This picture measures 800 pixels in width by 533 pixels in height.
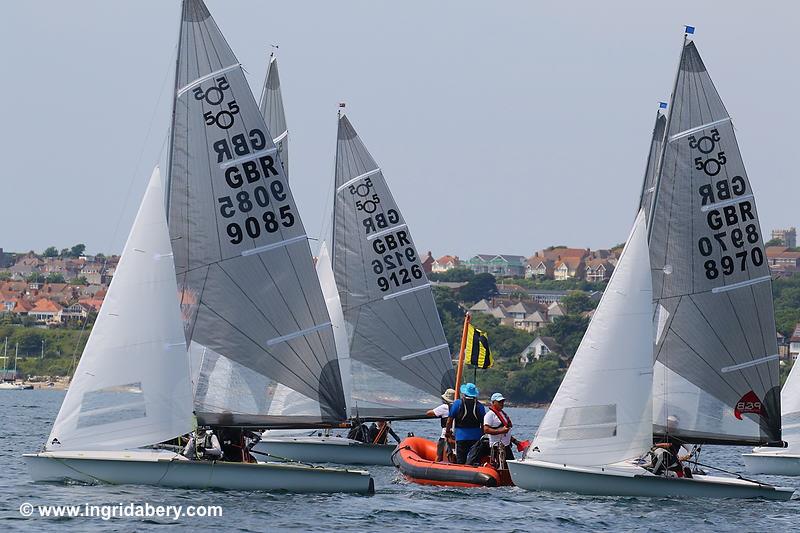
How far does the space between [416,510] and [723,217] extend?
7677 mm

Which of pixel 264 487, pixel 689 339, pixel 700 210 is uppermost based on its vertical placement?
pixel 700 210

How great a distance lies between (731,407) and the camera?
28.6 metres

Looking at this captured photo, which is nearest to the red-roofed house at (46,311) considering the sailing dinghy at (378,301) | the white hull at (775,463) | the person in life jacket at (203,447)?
the sailing dinghy at (378,301)

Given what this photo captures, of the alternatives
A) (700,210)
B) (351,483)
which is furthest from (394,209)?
(351,483)

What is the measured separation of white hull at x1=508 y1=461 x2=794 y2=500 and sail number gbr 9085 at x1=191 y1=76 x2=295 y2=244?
5.65m

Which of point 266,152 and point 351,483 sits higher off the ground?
point 266,152

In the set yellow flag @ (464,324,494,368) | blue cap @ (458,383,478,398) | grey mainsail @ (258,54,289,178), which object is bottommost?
blue cap @ (458,383,478,398)

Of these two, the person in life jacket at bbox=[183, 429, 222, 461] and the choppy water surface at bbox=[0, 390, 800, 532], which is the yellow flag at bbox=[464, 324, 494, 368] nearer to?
the choppy water surface at bbox=[0, 390, 800, 532]

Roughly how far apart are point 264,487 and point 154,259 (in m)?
3.88

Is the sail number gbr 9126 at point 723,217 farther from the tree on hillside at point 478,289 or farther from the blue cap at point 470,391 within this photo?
the tree on hillside at point 478,289

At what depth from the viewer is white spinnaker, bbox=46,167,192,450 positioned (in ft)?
81.0

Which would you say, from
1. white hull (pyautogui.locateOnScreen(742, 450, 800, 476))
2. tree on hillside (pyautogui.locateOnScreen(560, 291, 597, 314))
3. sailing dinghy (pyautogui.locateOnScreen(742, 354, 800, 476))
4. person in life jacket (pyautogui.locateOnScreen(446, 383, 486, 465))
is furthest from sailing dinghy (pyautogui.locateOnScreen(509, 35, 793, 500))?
tree on hillside (pyautogui.locateOnScreen(560, 291, 597, 314))

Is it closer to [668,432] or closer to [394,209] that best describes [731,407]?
[668,432]

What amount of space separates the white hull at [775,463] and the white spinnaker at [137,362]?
657 inches
